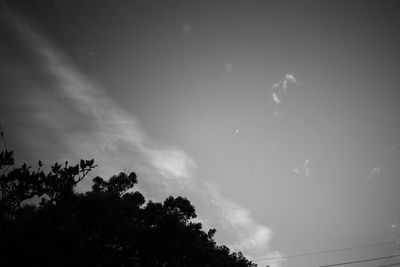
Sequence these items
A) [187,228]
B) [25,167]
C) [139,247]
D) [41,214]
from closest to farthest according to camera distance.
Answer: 1. [25,167]
2. [41,214]
3. [139,247]
4. [187,228]

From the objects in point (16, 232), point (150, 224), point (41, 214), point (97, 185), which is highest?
point (97, 185)

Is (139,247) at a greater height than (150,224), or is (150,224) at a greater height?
(150,224)

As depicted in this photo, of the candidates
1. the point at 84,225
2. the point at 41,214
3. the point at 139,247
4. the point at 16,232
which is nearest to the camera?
the point at 16,232

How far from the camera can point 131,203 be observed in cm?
1889

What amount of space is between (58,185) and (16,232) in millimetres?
5310

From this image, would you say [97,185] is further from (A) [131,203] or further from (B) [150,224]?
(B) [150,224]

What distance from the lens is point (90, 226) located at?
54.7 ft

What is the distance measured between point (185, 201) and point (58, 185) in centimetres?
1145

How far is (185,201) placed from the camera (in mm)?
20859

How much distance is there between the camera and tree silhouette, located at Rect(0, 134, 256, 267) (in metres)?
11.2

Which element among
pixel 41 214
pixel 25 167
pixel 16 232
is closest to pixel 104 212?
pixel 41 214

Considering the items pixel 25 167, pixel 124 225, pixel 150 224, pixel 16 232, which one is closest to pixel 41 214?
pixel 16 232

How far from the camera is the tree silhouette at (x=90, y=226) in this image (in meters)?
11.2

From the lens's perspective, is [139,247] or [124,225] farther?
[139,247]
